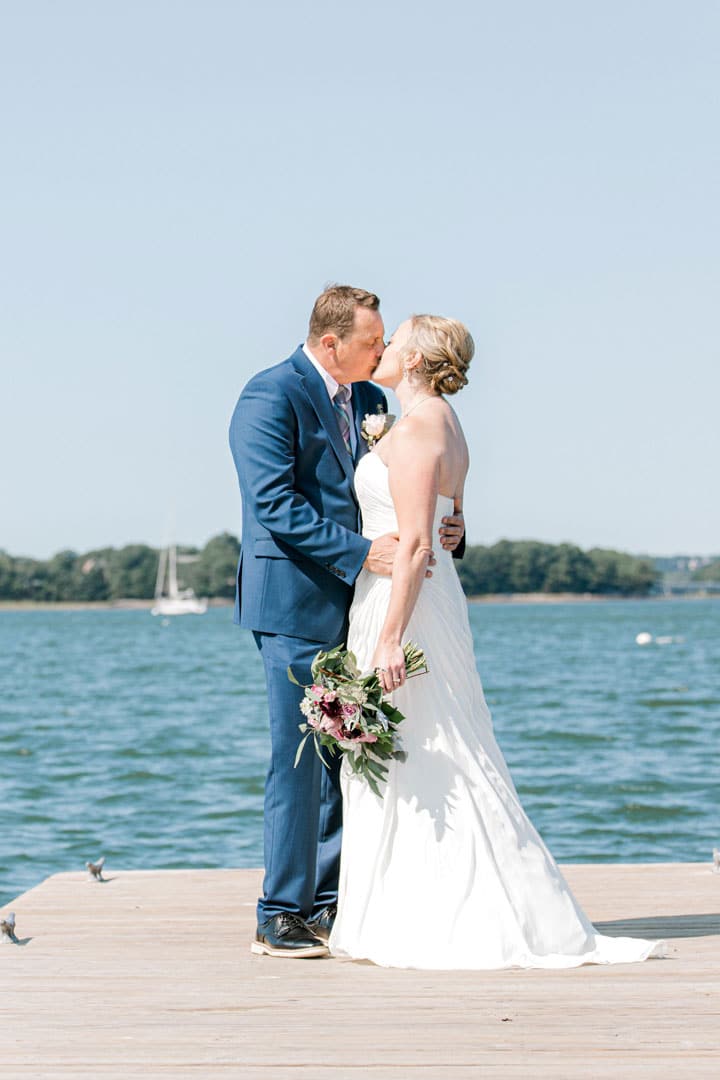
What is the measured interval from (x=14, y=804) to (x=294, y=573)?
11.7 metres

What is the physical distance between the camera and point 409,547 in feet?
13.8

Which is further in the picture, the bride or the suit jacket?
the suit jacket

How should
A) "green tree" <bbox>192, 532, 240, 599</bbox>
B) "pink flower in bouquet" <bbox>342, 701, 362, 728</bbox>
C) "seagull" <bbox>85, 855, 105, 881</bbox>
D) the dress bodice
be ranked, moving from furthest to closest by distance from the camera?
"green tree" <bbox>192, 532, 240, 599</bbox> < "seagull" <bbox>85, 855, 105, 881</bbox> < the dress bodice < "pink flower in bouquet" <bbox>342, 701, 362, 728</bbox>

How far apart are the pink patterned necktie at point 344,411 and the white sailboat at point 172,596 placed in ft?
298

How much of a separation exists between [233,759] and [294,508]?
628 inches

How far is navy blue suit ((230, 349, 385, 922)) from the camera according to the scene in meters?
4.33

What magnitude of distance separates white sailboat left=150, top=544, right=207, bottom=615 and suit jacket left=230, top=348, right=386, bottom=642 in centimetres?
9100

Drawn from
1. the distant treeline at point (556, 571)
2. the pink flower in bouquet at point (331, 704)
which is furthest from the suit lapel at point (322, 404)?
the distant treeline at point (556, 571)

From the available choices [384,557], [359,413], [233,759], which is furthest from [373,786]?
[233,759]

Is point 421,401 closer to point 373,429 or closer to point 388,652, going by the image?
point 373,429

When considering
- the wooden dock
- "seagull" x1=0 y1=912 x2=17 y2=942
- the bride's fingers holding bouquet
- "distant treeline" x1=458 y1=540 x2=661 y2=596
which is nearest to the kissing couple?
the bride's fingers holding bouquet

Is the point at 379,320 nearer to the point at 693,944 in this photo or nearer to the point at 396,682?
the point at 396,682

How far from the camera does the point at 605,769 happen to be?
60.5 ft

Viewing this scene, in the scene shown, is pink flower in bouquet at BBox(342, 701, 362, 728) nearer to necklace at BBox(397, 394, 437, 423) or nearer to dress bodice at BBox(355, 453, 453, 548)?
dress bodice at BBox(355, 453, 453, 548)
